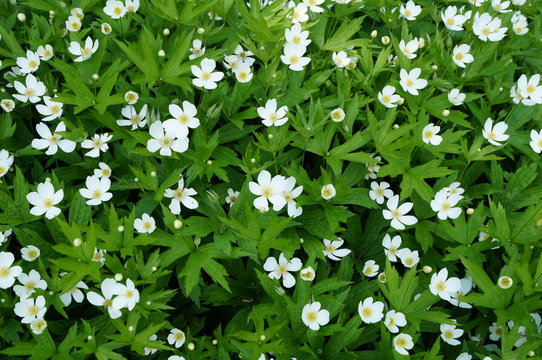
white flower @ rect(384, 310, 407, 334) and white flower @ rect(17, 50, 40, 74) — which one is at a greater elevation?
white flower @ rect(17, 50, 40, 74)

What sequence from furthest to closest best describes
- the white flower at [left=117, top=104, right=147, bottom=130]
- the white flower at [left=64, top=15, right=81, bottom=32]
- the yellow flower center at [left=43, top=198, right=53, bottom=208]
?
the white flower at [left=64, top=15, right=81, bottom=32] < the white flower at [left=117, top=104, right=147, bottom=130] < the yellow flower center at [left=43, top=198, right=53, bottom=208]

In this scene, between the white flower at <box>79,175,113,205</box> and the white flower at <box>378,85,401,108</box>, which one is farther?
the white flower at <box>378,85,401,108</box>

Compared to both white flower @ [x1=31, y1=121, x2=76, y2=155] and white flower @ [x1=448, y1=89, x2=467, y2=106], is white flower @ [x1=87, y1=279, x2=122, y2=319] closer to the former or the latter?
white flower @ [x1=31, y1=121, x2=76, y2=155]

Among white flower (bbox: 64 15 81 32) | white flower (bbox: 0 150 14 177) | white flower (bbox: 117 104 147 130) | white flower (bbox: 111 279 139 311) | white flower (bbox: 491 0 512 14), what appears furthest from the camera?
white flower (bbox: 491 0 512 14)

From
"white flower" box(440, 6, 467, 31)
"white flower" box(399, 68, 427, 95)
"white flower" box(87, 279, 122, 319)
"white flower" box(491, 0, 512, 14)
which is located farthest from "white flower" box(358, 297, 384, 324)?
"white flower" box(491, 0, 512, 14)

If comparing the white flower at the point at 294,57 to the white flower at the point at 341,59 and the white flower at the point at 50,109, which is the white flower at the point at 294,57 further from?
the white flower at the point at 50,109

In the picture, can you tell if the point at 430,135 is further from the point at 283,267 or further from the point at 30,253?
the point at 30,253

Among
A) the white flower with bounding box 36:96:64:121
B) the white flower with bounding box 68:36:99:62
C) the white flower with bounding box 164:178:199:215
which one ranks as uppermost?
the white flower with bounding box 68:36:99:62
